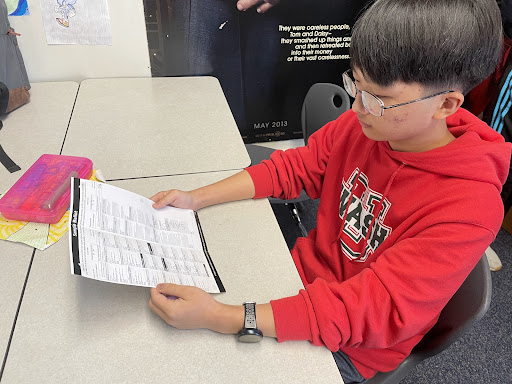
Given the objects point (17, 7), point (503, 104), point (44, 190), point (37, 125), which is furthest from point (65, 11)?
point (503, 104)

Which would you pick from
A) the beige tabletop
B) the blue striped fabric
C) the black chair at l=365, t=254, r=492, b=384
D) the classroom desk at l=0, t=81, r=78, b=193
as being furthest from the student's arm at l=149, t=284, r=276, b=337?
the blue striped fabric

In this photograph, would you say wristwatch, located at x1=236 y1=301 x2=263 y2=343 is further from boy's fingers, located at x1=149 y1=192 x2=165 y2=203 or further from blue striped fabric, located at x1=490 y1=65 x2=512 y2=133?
blue striped fabric, located at x1=490 y1=65 x2=512 y2=133

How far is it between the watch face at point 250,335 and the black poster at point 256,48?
100cm

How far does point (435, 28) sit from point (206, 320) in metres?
0.59

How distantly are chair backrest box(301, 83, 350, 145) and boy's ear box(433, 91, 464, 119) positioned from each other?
649 millimetres

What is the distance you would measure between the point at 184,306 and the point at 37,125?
0.91 metres

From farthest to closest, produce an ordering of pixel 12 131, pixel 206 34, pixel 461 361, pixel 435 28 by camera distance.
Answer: pixel 206 34 → pixel 461 361 → pixel 12 131 → pixel 435 28

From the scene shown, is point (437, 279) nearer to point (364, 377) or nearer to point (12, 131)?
point (364, 377)

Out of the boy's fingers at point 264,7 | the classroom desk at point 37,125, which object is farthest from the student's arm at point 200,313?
the boy's fingers at point 264,7

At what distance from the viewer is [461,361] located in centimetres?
140

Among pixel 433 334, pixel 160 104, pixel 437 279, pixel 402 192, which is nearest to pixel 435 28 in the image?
pixel 402 192

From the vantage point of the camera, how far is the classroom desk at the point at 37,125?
106 cm

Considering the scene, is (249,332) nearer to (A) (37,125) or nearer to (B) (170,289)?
(B) (170,289)

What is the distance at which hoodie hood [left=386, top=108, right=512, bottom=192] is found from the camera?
2.24ft
